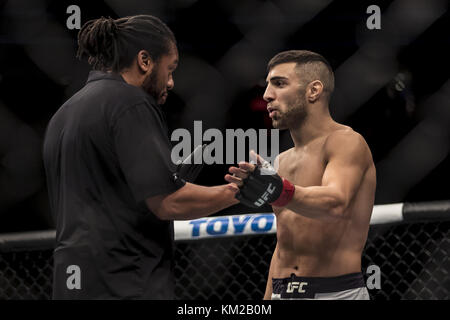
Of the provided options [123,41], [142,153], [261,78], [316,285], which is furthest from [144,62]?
[261,78]

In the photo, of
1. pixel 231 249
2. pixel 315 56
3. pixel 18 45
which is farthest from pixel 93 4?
pixel 231 249

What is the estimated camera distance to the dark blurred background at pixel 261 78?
3.63 m

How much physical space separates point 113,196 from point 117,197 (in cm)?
1

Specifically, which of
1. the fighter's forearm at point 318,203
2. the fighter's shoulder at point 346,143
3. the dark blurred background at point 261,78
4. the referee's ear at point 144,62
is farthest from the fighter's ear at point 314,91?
the dark blurred background at point 261,78

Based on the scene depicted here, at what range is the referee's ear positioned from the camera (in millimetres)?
1817

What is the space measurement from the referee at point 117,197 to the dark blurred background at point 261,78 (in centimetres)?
187

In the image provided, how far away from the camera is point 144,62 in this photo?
183cm

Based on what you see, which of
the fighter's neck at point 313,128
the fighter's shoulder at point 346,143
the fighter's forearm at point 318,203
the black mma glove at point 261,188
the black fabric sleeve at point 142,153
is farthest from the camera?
the fighter's neck at point 313,128

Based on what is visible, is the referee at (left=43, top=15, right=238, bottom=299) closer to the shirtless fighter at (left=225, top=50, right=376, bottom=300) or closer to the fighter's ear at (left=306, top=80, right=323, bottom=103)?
the shirtless fighter at (left=225, top=50, right=376, bottom=300)

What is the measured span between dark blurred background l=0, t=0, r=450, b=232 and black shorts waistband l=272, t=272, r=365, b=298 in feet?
5.94

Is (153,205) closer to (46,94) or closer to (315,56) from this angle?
(315,56)

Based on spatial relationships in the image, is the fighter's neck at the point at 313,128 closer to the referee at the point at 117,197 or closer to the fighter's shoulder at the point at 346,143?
the fighter's shoulder at the point at 346,143

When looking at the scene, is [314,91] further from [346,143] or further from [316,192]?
[316,192]

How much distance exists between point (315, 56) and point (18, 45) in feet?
7.15
